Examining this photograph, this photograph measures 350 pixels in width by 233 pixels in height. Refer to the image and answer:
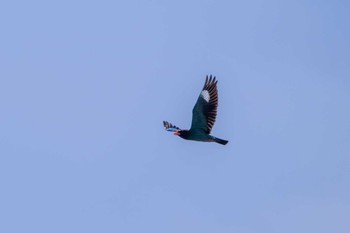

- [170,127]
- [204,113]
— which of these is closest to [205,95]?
[204,113]

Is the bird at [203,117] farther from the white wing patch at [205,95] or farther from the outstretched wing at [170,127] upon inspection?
the outstretched wing at [170,127]

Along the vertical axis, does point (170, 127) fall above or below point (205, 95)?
below

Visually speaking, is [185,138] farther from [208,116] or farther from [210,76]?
[210,76]

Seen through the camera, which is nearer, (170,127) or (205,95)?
(205,95)

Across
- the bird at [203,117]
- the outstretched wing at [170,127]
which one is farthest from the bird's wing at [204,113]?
the outstretched wing at [170,127]

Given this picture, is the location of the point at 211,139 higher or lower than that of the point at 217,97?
lower

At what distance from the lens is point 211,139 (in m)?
16.5

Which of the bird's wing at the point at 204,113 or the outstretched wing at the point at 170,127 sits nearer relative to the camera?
the bird's wing at the point at 204,113

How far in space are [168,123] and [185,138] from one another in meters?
1.61

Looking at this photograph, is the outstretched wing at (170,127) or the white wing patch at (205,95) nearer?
the white wing patch at (205,95)

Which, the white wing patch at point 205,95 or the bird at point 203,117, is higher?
the white wing patch at point 205,95

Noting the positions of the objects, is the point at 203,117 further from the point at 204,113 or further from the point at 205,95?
the point at 205,95

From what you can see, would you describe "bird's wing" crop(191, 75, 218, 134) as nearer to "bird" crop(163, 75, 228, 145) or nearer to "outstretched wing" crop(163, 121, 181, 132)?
"bird" crop(163, 75, 228, 145)

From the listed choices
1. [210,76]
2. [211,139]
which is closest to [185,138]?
[211,139]
